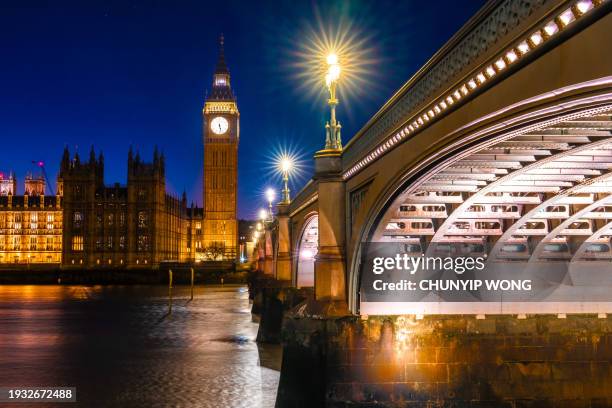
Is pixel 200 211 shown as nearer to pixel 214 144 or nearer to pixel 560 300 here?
pixel 214 144

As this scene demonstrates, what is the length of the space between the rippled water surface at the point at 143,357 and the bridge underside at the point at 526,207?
20.1 ft

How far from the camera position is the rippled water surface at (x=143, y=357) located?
19.5 metres

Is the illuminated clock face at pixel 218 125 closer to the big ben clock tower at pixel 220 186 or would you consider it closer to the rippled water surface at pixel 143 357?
the big ben clock tower at pixel 220 186

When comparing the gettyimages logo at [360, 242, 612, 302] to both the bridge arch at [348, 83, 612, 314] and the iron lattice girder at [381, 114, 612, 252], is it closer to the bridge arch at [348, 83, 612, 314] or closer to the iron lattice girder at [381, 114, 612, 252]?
the bridge arch at [348, 83, 612, 314]

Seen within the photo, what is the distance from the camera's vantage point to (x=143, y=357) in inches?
1041

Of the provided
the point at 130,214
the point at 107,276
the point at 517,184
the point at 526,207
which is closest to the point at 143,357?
the point at 526,207

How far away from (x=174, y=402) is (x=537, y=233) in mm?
9480

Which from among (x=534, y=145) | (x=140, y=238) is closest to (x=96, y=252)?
(x=140, y=238)

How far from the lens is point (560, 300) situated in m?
14.4

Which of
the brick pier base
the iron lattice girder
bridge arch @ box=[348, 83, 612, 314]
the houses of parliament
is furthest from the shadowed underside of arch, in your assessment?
the houses of parliament

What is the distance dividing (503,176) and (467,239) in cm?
548

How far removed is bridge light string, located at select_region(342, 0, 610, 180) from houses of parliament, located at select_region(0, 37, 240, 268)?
345 ft

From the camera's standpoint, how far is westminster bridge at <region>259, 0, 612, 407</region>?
8758 millimetres

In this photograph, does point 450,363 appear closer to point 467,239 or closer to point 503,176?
point 503,176
